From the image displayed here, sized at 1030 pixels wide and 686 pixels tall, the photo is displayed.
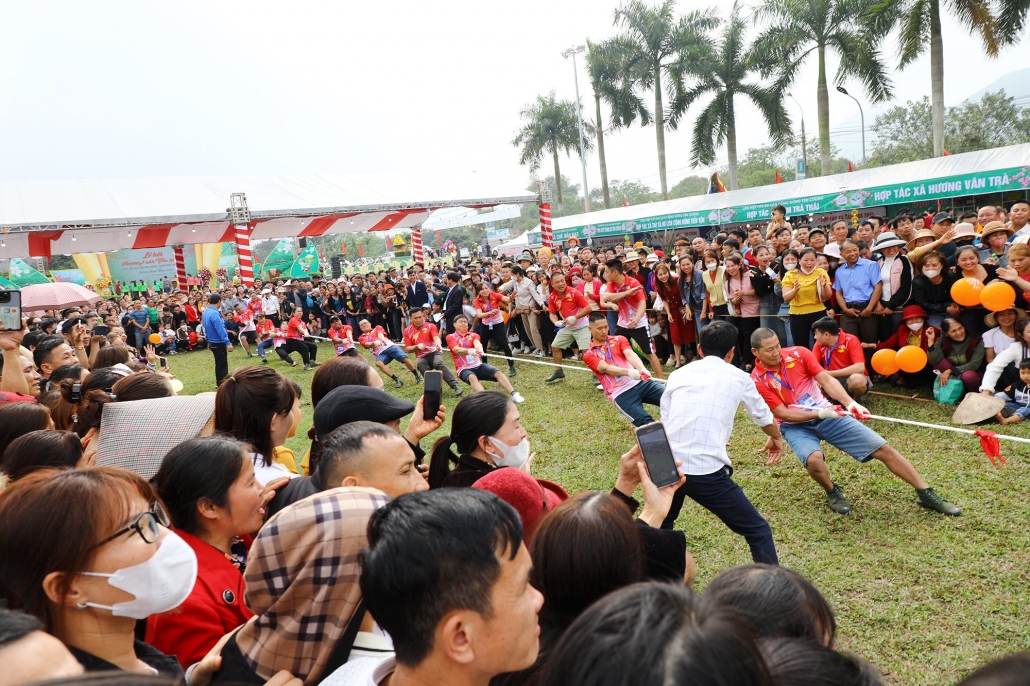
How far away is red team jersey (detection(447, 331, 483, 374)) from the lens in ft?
28.5

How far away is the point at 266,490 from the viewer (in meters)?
2.36

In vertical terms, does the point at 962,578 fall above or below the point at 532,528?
below

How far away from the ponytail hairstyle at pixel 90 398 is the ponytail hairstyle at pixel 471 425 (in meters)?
1.75

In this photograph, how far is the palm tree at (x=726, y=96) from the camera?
84.1 ft

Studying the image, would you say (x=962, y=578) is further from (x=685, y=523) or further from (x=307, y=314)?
(x=307, y=314)

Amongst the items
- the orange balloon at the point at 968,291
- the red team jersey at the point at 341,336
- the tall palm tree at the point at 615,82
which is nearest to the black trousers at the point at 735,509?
the orange balloon at the point at 968,291

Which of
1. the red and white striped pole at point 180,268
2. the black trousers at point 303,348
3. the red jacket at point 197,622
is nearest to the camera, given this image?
the red jacket at point 197,622

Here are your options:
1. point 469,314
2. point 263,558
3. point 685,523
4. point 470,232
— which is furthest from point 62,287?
point 470,232

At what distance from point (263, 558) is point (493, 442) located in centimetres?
146

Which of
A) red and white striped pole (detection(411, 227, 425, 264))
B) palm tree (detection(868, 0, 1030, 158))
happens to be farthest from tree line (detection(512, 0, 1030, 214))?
red and white striped pole (detection(411, 227, 425, 264))

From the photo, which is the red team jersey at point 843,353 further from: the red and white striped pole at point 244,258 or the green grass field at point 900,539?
the red and white striped pole at point 244,258

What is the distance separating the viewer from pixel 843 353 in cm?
636

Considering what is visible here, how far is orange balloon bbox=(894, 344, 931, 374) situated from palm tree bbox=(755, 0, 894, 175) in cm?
1712

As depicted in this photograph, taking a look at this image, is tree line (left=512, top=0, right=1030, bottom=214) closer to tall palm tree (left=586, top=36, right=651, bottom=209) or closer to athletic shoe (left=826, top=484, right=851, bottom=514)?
tall palm tree (left=586, top=36, right=651, bottom=209)
